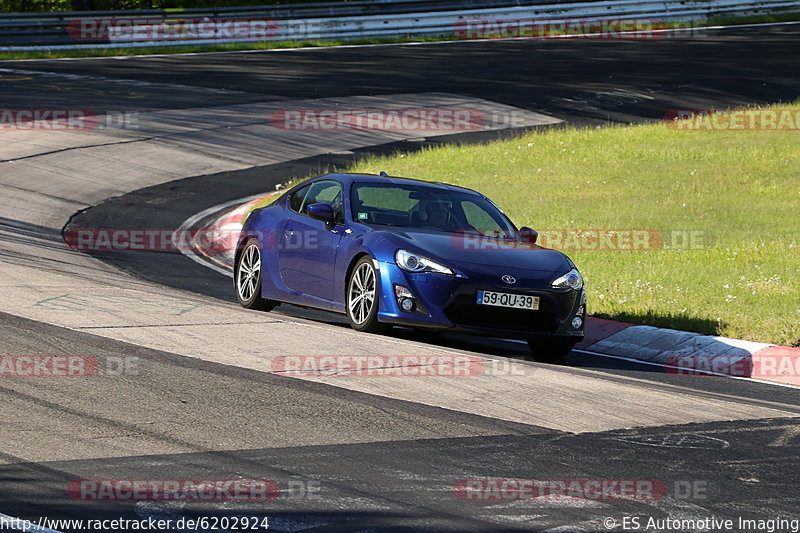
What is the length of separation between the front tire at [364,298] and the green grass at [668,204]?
3.14 metres

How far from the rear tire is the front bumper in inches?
12.1

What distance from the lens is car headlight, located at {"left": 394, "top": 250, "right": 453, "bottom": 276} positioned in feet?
33.2

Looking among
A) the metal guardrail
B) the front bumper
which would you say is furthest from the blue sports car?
the metal guardrail

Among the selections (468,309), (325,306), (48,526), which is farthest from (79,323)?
(48,526)

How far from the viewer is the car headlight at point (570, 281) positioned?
10.4m

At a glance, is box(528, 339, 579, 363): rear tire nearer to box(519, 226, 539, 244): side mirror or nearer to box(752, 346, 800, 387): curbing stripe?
box(519, 226, 539, 244): side mirror

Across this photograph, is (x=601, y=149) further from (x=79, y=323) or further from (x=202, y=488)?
(x=202, y=488)

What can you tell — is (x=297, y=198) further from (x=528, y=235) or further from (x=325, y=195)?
(x=528, y=235)

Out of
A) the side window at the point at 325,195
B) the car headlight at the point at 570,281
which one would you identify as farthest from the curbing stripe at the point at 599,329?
the side window at the point at 325,195

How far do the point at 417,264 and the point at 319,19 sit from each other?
3093 centimetres

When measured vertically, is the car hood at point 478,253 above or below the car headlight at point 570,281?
above

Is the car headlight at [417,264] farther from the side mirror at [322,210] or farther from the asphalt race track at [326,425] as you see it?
the side mirror at [322,210]

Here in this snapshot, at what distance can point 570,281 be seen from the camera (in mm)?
10523

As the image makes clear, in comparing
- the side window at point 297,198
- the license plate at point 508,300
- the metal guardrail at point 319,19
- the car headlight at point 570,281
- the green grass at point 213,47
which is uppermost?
the metal guardrail at point 319,19
